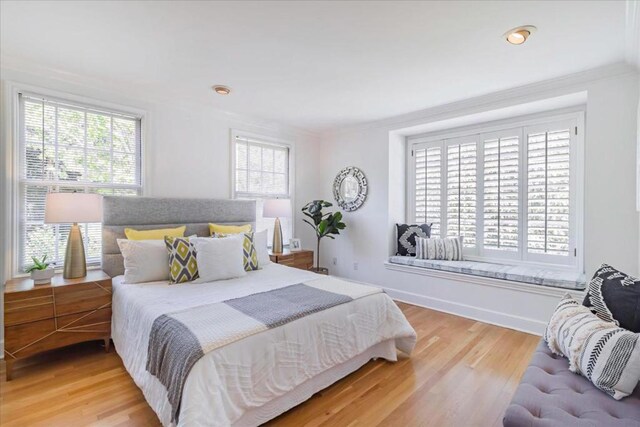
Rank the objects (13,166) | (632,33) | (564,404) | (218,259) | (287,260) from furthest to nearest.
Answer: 1. (287,260)
2. (218,259)
3. (13,166)
4. (632,33)
5. (564,404)

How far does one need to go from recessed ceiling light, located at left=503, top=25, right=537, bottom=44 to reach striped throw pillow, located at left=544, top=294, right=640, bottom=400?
1797 millimetres

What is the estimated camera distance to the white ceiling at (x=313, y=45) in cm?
194

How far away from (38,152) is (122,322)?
1720 millimetres

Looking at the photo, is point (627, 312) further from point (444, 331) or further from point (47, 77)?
point (47, 77)

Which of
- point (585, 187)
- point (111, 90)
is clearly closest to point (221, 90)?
point (111, 90)

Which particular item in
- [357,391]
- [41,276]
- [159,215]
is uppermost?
[159,215]

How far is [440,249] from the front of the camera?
13.2 ft

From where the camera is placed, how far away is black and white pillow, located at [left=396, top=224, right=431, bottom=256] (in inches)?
168

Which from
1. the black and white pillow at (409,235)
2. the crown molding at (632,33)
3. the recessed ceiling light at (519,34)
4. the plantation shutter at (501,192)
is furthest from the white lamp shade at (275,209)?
the crown molding at (632,33)

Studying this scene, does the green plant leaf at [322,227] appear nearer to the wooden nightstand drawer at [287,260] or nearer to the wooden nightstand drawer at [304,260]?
the wooden nightstand drawer at [304,260]

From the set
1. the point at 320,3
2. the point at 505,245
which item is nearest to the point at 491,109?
the point at 505,245

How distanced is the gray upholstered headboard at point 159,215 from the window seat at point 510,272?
2250 millimetres

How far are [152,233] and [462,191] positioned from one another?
143 inches

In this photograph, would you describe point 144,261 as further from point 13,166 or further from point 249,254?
point 13,166
